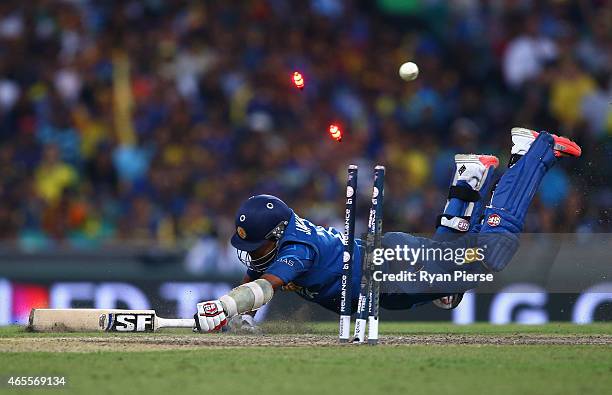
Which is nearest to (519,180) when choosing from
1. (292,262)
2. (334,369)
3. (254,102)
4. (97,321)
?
(292,262)

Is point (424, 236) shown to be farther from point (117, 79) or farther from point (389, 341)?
point (117, 79)

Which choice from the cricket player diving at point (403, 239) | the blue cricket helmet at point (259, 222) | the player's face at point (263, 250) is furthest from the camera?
the player's face at point (263, 250)

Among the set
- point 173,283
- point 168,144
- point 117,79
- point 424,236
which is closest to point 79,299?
point 173,283

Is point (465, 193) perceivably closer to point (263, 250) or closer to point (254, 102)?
point (263, 250)

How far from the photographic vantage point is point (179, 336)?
9680 mm

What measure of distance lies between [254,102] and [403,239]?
776cm

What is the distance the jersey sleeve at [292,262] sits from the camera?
346 inches

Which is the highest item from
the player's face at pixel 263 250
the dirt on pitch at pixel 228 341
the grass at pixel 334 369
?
the player's face at pixel 263 250

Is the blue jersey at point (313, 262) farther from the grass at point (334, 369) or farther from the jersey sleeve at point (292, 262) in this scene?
the grass at point (334, 369)

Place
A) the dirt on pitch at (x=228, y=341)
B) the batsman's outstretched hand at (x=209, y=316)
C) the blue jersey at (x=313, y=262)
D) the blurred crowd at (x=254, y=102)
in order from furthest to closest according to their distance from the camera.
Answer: the blurred crowd at (x=254, y=102)
the blue jersey at (x=313, y=262)
the dirt on pitch at (x=228, y=341)
the batsman's outstretched hand at (x=209, y=316)

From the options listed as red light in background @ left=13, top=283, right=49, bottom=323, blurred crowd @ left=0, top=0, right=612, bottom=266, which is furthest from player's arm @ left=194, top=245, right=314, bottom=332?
red light in background @ left=13, top=283, right=49, bottom=323

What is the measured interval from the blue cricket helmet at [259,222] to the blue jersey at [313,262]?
87mm
